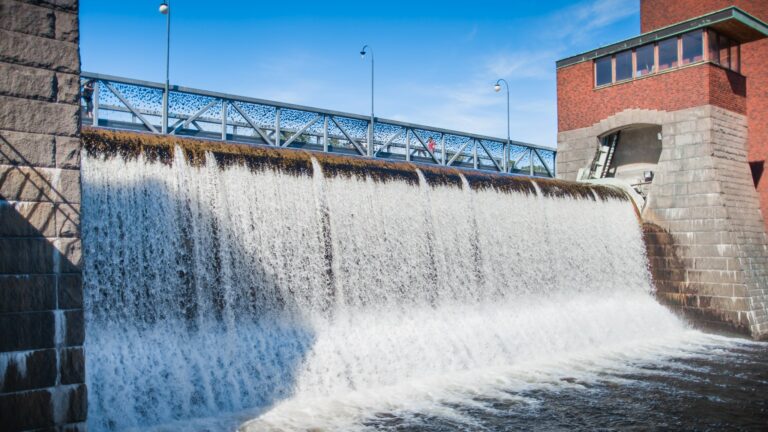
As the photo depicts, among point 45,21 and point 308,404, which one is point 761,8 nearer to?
point 308,404

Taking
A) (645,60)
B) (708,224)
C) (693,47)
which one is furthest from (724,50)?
(708,224)

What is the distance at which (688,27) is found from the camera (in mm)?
17484

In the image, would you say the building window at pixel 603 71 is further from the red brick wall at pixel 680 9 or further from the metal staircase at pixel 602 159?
the red brick wall at pixel 680 9

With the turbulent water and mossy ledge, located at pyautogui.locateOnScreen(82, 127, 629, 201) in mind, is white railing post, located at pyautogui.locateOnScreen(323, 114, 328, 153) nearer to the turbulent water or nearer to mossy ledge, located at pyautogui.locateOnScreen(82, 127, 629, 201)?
mossy ledge, located at pyautogui.locateOnScreen(82, 127, 629, 201)

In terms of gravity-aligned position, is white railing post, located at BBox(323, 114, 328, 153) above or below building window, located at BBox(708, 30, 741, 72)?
below

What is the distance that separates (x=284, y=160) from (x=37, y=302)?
544 cm

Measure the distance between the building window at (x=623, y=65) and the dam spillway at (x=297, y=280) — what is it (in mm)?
7331

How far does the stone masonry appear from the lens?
15.6 m

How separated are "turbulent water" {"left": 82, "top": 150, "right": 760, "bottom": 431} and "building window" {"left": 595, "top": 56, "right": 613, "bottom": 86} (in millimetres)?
8186

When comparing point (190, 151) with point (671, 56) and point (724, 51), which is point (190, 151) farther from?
point (724, 51)

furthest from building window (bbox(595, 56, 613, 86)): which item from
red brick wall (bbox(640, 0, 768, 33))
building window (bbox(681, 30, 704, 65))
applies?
red brick wall (bbox(640, 0, 768, 33))

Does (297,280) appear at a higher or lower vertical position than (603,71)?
lower

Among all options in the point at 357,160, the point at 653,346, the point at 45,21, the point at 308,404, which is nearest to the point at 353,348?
the point at 308,404

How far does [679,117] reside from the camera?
56.9 feet
